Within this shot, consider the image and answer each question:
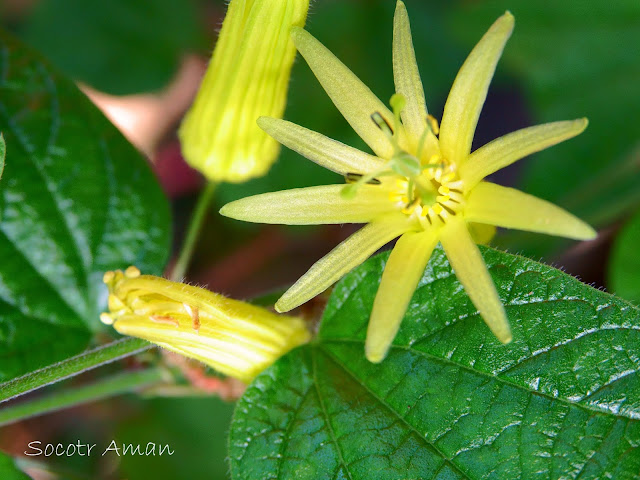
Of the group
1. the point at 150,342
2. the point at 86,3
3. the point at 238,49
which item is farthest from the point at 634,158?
the point at 86,3

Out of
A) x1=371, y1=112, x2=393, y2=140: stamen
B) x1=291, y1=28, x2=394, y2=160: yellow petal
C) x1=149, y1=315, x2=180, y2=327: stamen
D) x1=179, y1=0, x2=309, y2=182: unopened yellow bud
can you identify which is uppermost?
x1=179, y1=0, x2=309, y2=182: unopened yellow bud

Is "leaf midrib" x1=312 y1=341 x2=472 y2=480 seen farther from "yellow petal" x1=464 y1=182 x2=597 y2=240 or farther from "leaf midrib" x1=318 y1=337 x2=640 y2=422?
"yellow petal" x1=464 y1=182 x2=597 y2=240

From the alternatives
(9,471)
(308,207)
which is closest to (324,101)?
(308,207)

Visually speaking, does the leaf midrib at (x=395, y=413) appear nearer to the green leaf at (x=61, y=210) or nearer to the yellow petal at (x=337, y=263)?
the yellow petal at (x=337, y=263)

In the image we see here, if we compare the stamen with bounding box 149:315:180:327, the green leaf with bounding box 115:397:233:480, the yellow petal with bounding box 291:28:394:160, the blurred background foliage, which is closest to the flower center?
the yellow petal with bounding box 291:28:394:160

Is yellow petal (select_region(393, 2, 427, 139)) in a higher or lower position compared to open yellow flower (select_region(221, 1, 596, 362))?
higher

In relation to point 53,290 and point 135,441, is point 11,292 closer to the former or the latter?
point 53,290

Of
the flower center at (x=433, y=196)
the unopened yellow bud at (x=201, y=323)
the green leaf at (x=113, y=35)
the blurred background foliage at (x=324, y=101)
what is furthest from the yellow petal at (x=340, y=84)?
the green leaf at (x=113, y=35)
